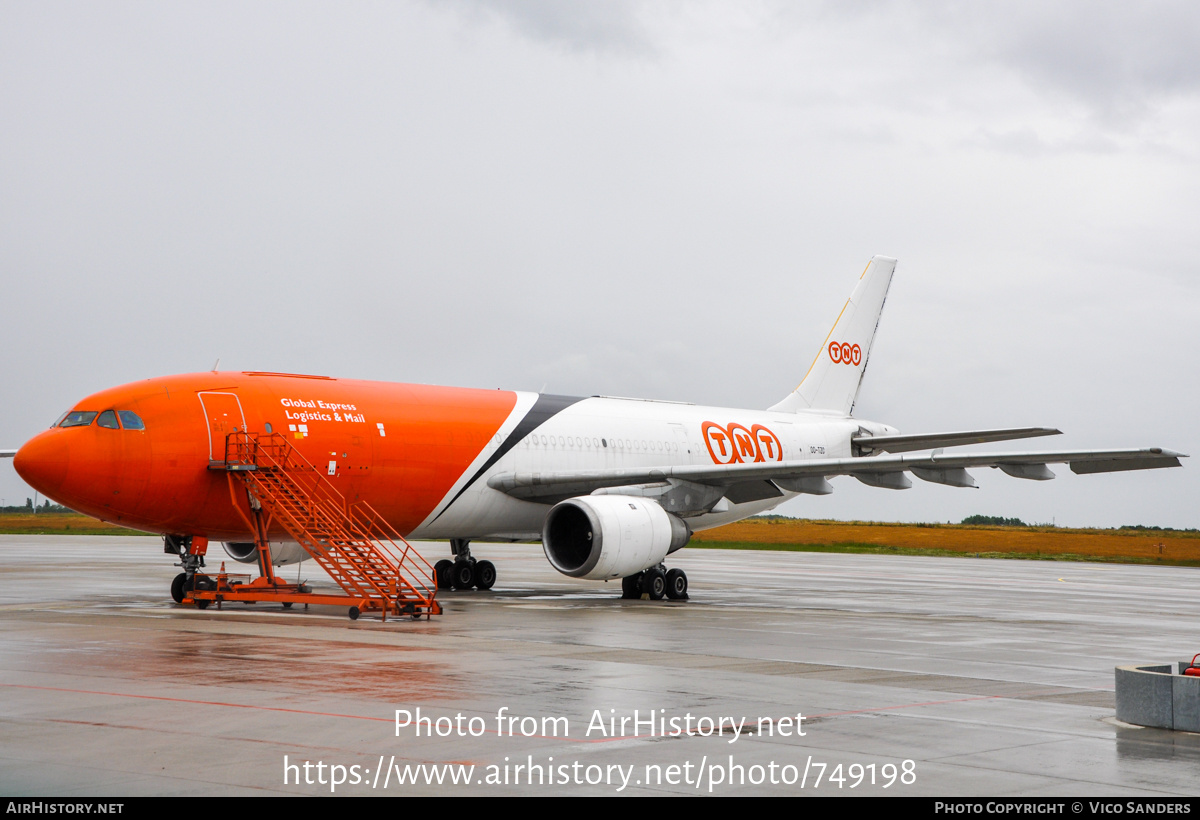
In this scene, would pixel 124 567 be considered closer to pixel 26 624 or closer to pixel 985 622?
pixel 26 624

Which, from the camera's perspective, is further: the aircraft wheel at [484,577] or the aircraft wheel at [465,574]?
the aircraft wheel at [484,577]

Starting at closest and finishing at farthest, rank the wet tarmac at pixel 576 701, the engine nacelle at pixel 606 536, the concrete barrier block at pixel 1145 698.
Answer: the wet tarmac at pixel 576 701 < the concrete barrier block at pixel 1145 698 < the engine nacelle at pixel 606 536

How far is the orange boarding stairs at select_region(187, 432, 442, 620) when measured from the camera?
18375 mm

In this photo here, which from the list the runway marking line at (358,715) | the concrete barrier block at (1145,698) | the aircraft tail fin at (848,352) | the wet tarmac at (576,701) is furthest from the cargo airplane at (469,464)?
the concrete barrier block at (1145,698)

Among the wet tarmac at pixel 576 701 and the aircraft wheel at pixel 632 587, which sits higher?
the wet tarmac at pixel 576 701

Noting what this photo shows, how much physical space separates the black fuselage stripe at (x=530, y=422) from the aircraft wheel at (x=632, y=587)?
3537mm

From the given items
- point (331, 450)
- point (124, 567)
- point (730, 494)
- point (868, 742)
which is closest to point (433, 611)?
point (331, 450)

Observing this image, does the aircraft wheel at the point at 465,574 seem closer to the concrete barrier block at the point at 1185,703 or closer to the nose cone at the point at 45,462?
the nose cone at the point at 45,462

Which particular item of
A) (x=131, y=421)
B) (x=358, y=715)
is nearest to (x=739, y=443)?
(x=131, y=421)

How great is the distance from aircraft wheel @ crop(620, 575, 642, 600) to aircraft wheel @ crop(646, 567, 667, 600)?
0.61ft

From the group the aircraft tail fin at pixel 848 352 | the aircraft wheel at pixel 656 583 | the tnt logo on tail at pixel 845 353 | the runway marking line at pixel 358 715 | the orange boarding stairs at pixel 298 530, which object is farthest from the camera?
the tnt logo on tail at pixel 845 353

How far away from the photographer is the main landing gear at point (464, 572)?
26.5m

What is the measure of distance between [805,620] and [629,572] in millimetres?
3834

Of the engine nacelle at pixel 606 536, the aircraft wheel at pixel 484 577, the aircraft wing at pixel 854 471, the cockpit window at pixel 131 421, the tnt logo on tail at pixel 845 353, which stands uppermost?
the tnt logo on tail at pixel 845 353
